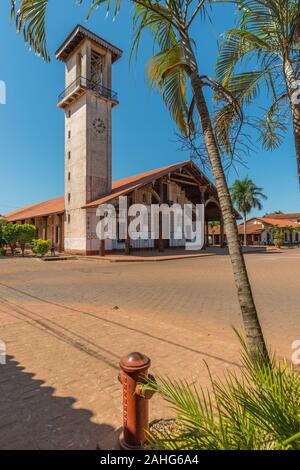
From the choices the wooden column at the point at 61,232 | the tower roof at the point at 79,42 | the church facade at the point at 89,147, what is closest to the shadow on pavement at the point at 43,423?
the church facade at the point at 89,147

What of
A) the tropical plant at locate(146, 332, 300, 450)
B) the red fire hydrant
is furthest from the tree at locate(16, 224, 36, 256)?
the tropical plant at locate(146, 332, 300, 450)

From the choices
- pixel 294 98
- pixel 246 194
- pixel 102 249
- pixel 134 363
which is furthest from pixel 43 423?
pixel 246 194

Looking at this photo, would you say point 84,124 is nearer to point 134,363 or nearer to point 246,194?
point 134,363

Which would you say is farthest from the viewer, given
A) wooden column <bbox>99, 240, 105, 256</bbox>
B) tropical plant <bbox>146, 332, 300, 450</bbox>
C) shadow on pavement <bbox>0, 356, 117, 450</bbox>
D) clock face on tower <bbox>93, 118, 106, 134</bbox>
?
clock face on tower <bbox>93, 118, 106, 134</bbox>

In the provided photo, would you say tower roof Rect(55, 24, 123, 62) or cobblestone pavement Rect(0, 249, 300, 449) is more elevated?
tower roof Rect(55, 24, 123, 62)

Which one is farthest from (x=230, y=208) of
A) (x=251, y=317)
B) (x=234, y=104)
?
(x=234, y=104)

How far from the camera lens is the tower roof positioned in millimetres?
21922

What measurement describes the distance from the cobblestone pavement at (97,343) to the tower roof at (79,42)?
2375 centimetres

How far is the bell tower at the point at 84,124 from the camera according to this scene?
22.2 m

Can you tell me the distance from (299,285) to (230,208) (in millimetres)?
→ 8108

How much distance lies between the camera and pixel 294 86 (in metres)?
2.59

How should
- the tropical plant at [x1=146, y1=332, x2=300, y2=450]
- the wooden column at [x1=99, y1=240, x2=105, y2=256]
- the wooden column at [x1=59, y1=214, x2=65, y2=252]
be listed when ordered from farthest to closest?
the wooden column at [x1=59, y1=214, x2=65, y2=252] → the wooden column at [x1=99, y1=240, x2=105, y2=256] → the tropical plant at [x1=146, y1=332, x2=300, y2=450]

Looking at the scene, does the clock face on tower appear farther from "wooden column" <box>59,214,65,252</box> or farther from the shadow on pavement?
the shadow on pavement

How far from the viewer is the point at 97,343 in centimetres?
408
